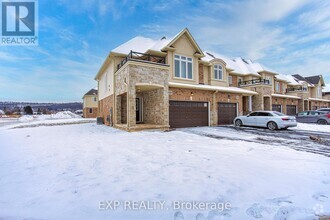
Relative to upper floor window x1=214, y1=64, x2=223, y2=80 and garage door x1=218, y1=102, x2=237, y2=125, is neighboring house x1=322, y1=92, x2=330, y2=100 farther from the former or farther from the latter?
garage door x1=218, y1=102, x2=237, y2=125

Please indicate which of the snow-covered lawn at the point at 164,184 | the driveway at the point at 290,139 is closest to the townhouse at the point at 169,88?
the driveway at the point at 290,139

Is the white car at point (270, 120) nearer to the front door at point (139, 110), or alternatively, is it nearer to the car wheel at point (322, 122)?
the car wheel at point (322, 122)

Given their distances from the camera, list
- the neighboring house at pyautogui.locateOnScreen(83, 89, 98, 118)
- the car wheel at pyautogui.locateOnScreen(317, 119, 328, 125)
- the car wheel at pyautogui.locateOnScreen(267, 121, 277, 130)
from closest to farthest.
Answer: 1. the car wheel at pyautogui.locateOnScreen(267, 121, 277, 130)
2. the car wheel at pyautogui.locateOnScreen(317, 119, 328, 125)
3. the neighboring house at pyautogui.locateOnScreen(83, 89, 98, 118)

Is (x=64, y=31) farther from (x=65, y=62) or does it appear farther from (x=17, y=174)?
(x=17, y=174)

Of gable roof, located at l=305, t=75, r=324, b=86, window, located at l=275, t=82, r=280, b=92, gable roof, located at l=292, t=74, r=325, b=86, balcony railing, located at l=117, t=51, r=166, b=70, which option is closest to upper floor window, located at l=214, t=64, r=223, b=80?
balcony railing, located at l=117, t=51, r=166, b=70

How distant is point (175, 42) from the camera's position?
15.1 metres

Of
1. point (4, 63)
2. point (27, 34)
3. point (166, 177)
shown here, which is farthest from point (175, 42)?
point (4, 63)

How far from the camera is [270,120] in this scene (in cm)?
1298

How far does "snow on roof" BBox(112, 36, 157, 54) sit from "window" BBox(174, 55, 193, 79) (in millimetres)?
3301

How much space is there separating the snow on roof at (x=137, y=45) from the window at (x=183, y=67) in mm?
3301

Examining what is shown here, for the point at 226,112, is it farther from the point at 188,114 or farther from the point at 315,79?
the point at 315,79

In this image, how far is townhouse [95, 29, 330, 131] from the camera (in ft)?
38.6

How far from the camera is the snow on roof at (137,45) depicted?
47.7ft

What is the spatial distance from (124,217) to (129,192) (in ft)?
2.24
